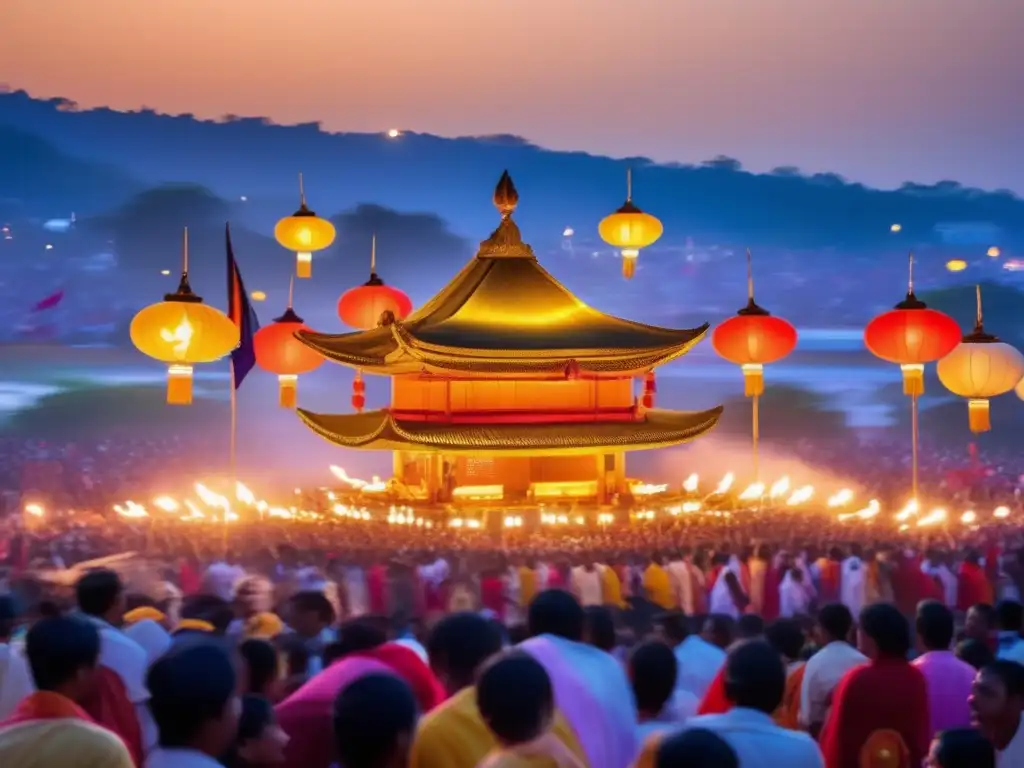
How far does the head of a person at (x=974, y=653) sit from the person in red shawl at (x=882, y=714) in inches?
25.8

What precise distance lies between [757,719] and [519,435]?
362 inches

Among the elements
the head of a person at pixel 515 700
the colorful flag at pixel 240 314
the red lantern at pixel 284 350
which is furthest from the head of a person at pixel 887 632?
the red lantern at pixel 284 350

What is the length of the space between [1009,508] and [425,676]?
33.8ft

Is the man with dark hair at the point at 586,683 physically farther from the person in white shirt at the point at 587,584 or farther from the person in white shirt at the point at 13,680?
the person in white shirt at the point at 587,584

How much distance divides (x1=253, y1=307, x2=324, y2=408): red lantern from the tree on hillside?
37.2 ft

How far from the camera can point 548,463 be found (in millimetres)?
13227

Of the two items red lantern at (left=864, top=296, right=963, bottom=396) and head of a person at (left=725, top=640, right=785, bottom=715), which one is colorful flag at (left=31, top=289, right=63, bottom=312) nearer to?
red lantern at (left=864, top=296, right=963, bottom=396)

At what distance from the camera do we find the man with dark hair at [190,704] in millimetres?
2775

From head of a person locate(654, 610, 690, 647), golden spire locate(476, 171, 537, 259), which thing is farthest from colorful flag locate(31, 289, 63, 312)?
head of a person locate(654, 610, 690, 647)

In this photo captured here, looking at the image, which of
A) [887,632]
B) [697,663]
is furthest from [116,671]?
[887,632]

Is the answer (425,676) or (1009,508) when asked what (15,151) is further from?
(425,676)

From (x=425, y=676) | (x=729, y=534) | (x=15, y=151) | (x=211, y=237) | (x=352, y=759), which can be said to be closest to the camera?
(x=352, y=759)

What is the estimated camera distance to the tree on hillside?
2250 centimetres

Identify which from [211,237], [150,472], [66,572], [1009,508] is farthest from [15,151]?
[1009,508]
